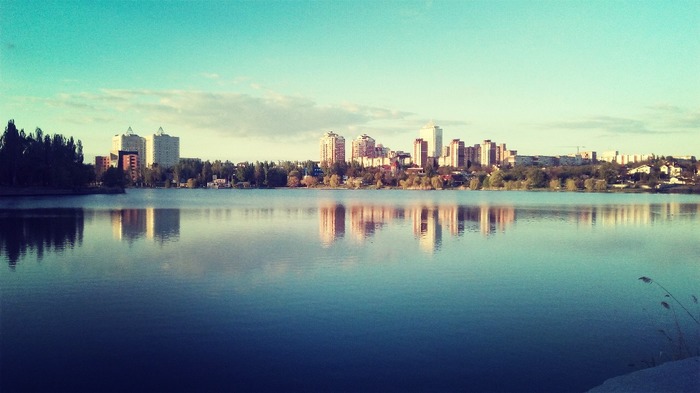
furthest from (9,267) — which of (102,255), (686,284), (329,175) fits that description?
(329,175)

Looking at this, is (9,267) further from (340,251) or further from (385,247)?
(385,247)

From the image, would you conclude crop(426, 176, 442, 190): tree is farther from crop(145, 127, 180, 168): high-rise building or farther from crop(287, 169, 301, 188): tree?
crop(145, 127, 180, 168): high-rise building

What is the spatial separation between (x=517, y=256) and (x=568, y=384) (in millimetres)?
9824

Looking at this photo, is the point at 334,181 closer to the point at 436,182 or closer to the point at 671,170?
the point at 436,182

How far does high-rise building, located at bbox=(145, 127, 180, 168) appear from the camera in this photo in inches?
6845

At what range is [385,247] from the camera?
55.6 feet

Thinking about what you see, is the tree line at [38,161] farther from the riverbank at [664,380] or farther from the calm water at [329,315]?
the riverbank at [664,380]

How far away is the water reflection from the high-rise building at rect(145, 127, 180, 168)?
506 feet

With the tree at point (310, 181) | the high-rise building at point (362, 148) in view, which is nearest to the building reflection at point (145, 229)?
the tree at point (310, 181)

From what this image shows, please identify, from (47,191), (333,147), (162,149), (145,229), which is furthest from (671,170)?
(162,149)

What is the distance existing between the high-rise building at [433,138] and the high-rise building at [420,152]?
821 cm

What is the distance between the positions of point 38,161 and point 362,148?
144 metres

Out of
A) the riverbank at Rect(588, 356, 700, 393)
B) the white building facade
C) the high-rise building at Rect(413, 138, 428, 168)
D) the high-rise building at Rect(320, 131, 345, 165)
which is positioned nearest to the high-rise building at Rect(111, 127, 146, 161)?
the white building facade

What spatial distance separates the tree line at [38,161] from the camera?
50.5 metres
